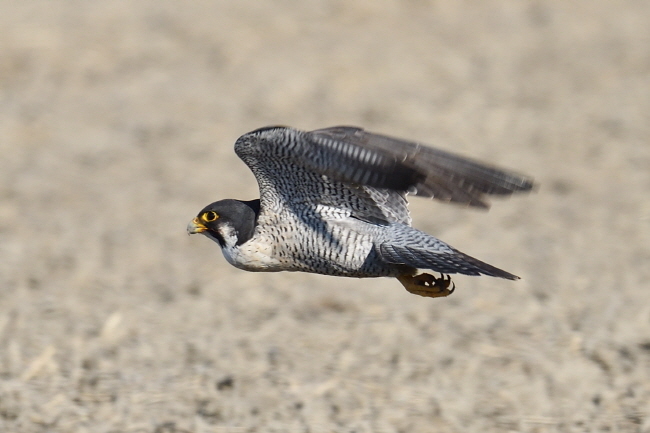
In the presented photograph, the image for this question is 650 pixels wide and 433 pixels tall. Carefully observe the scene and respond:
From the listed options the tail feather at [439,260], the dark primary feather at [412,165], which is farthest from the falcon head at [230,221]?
the dark primary feather at [412,165]

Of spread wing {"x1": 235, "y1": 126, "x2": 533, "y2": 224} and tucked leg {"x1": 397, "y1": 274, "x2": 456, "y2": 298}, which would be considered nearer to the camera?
spread wing {"x1": 235, "y1": 126, "x2": 533, "y2": 224}

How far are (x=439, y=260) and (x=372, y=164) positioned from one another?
81 centimetres

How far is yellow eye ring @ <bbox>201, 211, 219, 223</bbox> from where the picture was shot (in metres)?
5.82

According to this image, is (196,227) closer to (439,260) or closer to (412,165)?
(439,260)

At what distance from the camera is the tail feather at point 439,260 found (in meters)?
5.04

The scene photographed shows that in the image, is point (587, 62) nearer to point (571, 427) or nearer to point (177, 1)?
point (177, 1)

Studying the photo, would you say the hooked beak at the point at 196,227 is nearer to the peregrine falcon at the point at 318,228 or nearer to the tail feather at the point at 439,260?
the peregrine falcon at the point at 318,228

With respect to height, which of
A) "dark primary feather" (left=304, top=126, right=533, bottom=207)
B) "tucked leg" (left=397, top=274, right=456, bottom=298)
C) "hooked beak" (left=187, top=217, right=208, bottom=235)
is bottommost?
"tucked leg" (left=397, top=274, right=456, bottom=298)

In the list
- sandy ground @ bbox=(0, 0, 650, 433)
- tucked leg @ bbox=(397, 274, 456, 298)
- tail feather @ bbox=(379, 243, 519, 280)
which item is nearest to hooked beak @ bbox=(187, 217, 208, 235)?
tail feather @ bbox=(379, 243, 519, 280)

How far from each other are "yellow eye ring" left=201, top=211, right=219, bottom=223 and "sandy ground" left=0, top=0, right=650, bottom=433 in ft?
4.55

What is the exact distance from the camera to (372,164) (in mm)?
4688

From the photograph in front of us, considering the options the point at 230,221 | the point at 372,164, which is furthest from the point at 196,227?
the point at 372,164

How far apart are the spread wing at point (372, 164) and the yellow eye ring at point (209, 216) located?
0.41 meters

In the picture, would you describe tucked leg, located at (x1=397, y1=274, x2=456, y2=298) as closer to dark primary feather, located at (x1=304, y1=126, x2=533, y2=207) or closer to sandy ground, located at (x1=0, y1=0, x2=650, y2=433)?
dark primary feather, located at (x1=304, y1=126, x2=533, y2=207)
